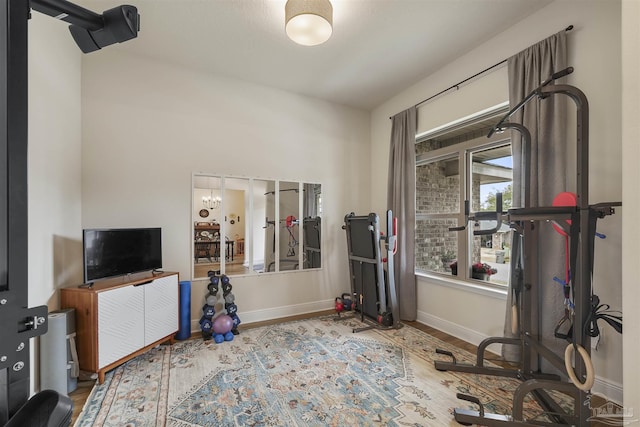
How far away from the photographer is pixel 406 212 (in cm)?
366

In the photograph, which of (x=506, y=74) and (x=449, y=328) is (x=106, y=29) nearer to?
(x=506, y=74)

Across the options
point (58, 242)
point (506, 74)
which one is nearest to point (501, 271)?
point (506, 74)

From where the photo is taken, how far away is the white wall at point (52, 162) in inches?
73.5

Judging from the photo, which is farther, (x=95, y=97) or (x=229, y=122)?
(x=229, y=122)

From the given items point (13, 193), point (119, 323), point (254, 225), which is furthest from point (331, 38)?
point (119, 323)

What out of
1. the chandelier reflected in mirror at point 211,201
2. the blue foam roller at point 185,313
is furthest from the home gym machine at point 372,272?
the blue foam roller at point 185,313

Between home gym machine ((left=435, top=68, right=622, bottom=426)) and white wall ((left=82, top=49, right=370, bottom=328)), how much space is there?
229cm

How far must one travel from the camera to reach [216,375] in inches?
91.4

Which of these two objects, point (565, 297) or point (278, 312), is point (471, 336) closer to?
point (565, 297)

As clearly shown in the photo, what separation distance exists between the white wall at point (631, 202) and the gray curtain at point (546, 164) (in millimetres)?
1003

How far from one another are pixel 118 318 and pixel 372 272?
2.59 metres

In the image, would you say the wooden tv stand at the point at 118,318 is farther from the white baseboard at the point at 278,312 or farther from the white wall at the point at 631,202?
the white wall at the point at 631,202

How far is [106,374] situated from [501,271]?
3875mm

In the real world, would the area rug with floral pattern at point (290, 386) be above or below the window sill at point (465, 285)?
below
